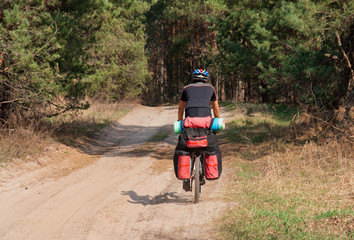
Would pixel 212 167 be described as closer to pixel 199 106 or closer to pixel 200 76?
pixel 199 106

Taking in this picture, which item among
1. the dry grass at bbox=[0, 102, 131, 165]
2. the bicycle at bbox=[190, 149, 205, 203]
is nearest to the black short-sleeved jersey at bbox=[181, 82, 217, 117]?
the bicycle at bbox=[190, 149, 205, 203]

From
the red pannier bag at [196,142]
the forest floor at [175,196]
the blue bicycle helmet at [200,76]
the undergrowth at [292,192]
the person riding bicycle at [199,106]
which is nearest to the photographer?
the undergrowth at [292,192]

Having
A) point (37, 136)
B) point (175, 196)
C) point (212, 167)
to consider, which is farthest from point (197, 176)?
point (37, 136)

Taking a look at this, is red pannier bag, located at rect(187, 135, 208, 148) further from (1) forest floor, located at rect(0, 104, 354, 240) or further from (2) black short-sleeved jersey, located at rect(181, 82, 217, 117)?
(1) forest floor, located at rect(0, 104, 354, 240)

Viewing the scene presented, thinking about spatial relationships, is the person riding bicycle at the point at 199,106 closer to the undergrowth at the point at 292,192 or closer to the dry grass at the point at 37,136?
the undergrowth at the point at 292,192

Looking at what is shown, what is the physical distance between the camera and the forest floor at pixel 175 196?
5297mm

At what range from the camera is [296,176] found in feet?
26.1

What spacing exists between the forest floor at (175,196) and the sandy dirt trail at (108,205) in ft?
0.05

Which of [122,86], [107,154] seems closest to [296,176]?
[107,154]

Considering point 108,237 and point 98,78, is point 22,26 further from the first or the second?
point 108,237

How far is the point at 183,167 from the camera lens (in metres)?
6.46

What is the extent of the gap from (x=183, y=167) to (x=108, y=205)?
4.89ft

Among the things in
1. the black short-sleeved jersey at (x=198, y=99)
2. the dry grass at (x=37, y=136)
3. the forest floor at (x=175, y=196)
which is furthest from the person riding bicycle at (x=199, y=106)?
the dry grass at (x=37, y=136)

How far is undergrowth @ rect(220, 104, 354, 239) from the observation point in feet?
16.5
